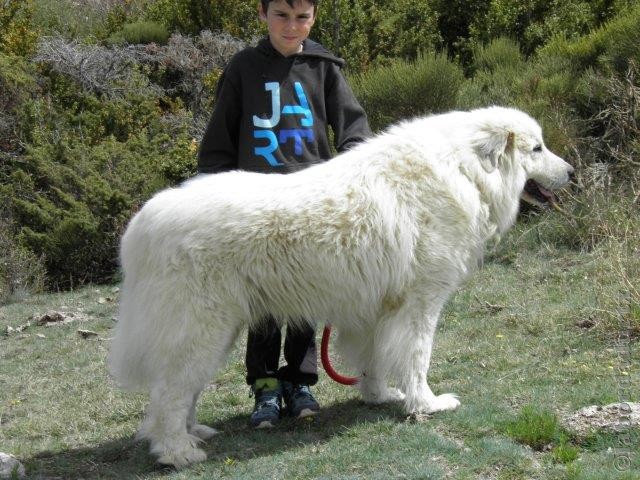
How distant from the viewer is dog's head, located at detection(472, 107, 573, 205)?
5.09m

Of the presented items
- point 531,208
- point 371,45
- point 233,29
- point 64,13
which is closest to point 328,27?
point 371,45

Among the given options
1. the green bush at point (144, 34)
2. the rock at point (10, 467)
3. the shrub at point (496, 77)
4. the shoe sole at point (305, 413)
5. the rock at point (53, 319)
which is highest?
the green bush at point (144, 34)

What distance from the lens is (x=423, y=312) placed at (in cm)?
502

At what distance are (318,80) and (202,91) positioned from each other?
9607 millimetres

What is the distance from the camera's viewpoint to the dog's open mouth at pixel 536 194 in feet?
17.9

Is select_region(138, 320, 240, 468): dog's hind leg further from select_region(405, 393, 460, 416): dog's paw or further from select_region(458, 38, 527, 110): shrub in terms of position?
select_region(458, 38, 527, 110): shrub

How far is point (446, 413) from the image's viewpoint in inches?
198

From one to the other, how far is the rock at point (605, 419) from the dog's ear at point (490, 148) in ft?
4.68

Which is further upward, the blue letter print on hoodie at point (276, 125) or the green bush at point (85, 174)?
the blue letter print on hoodie at point (276, 125)

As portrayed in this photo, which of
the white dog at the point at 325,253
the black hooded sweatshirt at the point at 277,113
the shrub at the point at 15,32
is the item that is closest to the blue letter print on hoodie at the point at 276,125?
the black hooded sweatshirt at the point at 277,113

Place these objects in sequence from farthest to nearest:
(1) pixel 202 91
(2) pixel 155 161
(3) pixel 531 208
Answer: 1. (1) pixel 202 91
2. (2) pixel 155 161
3. (3) pixel 531 208

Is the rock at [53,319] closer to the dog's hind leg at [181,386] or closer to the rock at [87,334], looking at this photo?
the rock at [87,334]

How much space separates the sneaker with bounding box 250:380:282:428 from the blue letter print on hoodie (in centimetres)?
136

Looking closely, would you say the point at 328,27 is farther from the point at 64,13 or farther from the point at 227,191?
the point at 227,191
